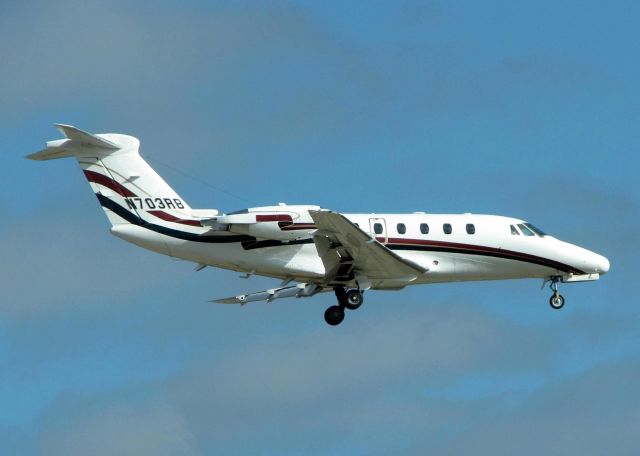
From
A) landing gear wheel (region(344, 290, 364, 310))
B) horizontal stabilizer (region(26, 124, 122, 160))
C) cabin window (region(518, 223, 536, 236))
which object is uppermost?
cabin window (region(518, 223, 536, 236))

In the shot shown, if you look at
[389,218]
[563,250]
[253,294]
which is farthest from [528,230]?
[253,294]

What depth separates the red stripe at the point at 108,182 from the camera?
44.7m

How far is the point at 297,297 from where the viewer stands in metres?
47.8

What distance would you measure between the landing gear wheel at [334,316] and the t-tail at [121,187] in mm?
4178

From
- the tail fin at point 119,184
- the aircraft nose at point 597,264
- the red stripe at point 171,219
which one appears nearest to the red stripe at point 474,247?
the aircraft nose at point 597,264

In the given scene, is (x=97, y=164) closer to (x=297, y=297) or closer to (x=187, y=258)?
(x=187, y=258)

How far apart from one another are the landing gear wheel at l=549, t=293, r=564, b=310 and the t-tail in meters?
10.1

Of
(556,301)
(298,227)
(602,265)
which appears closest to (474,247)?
(556,301)

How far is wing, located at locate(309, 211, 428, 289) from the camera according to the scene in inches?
1704

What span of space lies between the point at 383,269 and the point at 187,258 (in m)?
5.18

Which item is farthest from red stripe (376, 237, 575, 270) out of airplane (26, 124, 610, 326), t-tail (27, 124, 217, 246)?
t-tail (27, 124, 217, 246)

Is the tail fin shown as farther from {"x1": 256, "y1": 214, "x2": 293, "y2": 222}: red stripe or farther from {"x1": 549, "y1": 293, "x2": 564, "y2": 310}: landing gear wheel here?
{"x1": 549, "y1": 293, "x2": 564, "y2": 310}: landing gear wheel

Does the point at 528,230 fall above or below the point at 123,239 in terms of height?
above

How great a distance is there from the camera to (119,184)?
44781 millimetres
